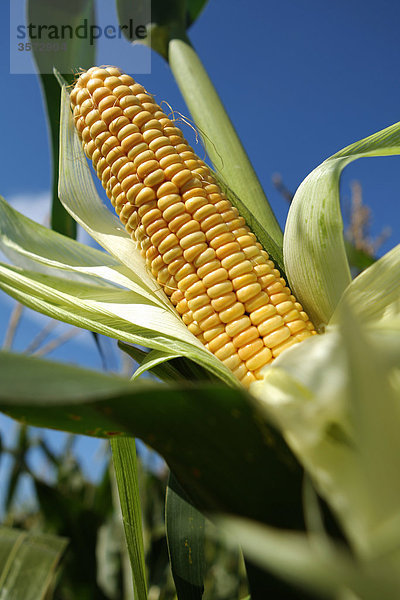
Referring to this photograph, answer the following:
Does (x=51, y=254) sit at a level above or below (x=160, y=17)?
below

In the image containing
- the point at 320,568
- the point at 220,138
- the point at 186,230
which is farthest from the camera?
the point at 220,138

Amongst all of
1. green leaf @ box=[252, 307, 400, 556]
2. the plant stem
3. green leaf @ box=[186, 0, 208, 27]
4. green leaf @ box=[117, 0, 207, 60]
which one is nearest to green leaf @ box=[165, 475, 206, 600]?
green leaf @ box=[252, 307, 400, 556]

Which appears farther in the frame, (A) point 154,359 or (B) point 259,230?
(B) point 259,230

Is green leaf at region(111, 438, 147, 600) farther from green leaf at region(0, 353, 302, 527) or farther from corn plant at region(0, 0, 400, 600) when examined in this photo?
green leaf at region(0, 353, 302, 527)

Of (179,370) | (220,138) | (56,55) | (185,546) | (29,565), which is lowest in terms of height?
(29,565)

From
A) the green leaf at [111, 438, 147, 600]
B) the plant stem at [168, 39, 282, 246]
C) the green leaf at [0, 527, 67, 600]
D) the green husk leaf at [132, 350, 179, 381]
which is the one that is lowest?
the green leaf at [0, 527, 67, 600]

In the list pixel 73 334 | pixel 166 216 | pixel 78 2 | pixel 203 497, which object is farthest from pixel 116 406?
pixel 73 334

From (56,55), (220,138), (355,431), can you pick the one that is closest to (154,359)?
(355,431)

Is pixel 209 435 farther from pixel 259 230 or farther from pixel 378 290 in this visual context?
pixel 259 230
